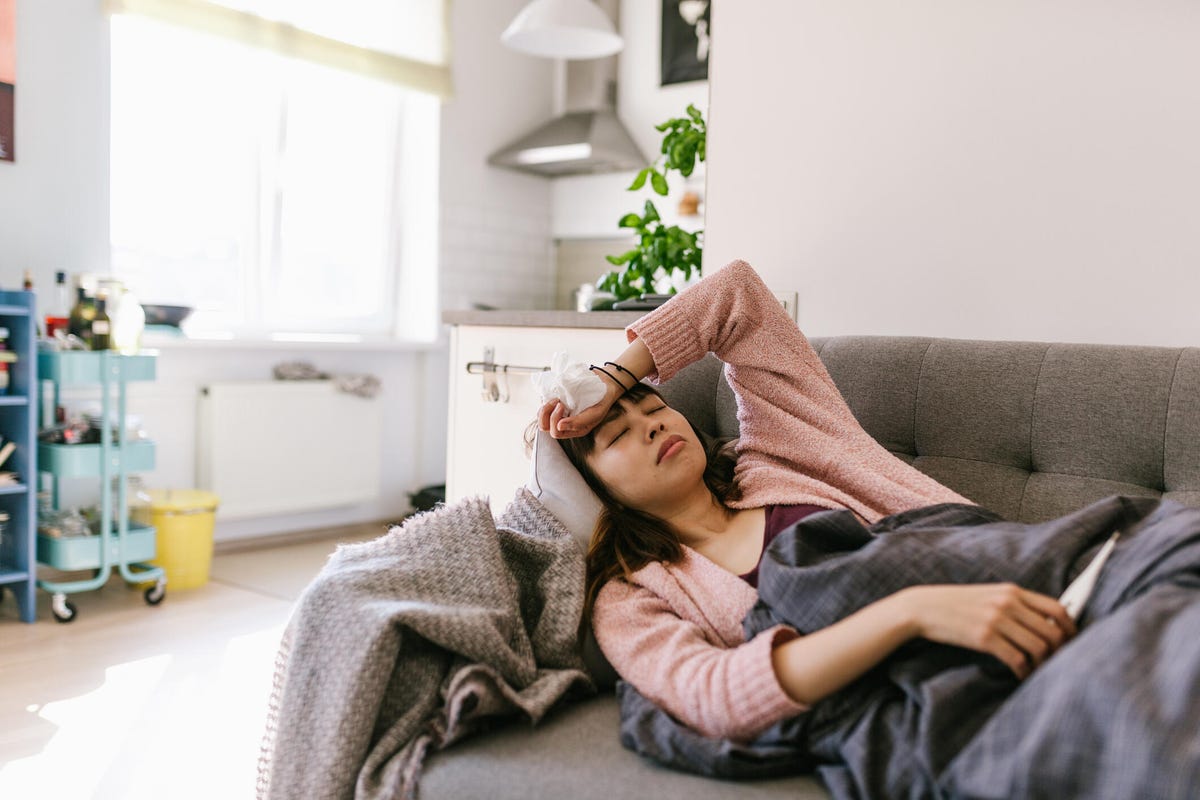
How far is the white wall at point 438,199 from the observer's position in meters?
3.47

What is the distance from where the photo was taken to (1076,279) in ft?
6.07

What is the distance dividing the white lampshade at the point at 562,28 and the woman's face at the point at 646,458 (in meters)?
2.37

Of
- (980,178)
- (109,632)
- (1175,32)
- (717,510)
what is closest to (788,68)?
(980,178)

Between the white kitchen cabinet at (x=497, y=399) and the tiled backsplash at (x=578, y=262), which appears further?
the tiled backsplash at (x=578, y=262)

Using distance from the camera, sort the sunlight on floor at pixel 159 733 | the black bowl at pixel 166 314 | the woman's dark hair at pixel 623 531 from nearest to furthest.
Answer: the woman's dark hair at pixel 623 531, the sunlight on floor at pixel 159 733, the black bowl at pixel 166 314

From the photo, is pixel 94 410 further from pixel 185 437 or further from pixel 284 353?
pixel 284 353

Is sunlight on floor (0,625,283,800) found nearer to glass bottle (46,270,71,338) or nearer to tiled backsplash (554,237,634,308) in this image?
glass bottle (46,270,71,338)

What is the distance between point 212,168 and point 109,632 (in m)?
2.01

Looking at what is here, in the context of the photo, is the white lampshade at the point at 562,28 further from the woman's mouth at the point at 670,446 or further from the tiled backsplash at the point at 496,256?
the woman's mouth at the point at 670,446

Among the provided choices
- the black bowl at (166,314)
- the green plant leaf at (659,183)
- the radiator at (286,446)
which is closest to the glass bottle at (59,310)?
the black bowl at (166,314)

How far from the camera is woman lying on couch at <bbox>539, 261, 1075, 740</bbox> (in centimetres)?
105

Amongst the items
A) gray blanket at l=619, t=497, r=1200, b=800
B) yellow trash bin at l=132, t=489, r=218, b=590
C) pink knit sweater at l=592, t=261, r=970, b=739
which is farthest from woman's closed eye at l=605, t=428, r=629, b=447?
yellow trash bin at l=132, t=489, r=218, b=590

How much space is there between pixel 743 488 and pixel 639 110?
3.80 meters

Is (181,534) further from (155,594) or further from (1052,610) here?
(1052,610)
